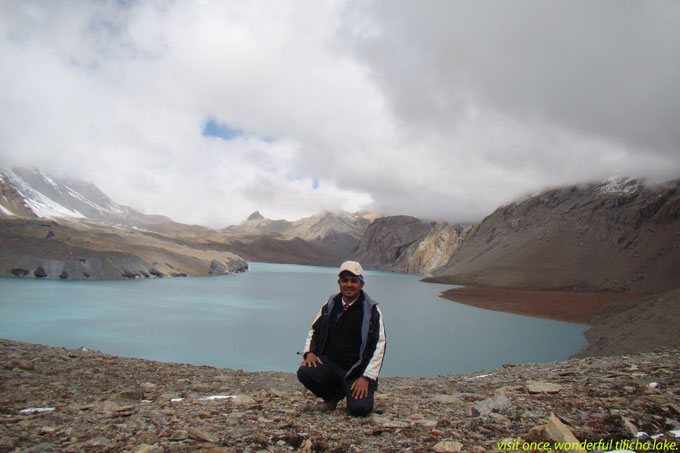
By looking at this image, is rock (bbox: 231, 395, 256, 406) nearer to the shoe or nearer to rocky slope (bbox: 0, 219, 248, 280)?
the shoe

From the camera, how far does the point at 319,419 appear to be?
3.82 metres

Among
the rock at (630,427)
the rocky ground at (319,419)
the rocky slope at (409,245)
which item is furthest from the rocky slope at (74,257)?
the rocky slope at (409,245)

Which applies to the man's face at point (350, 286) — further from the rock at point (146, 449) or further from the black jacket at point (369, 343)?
the rock at point (146, 449)

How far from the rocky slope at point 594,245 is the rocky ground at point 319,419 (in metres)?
63.4

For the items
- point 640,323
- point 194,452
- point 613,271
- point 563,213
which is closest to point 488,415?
point 194,452

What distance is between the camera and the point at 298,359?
16500 millimetres

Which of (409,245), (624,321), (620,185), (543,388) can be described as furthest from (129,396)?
Result: (409,245)

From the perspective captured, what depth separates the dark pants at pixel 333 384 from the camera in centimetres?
388

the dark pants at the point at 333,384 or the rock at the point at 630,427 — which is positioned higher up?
the rock at the point at 630,427

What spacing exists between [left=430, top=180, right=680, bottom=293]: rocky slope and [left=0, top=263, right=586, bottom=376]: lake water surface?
33.4 m

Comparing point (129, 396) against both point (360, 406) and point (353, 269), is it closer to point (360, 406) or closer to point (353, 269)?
point (360, 406)

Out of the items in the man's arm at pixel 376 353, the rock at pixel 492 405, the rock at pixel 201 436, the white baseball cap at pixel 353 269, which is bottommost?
the rock at pixel 201 436

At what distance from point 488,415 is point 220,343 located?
57.3 feet

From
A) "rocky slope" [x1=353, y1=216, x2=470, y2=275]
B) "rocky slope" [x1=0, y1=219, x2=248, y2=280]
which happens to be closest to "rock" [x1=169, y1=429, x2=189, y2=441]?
"rocky slope" [x1=0, y1=219, x2=248, y2=280]
